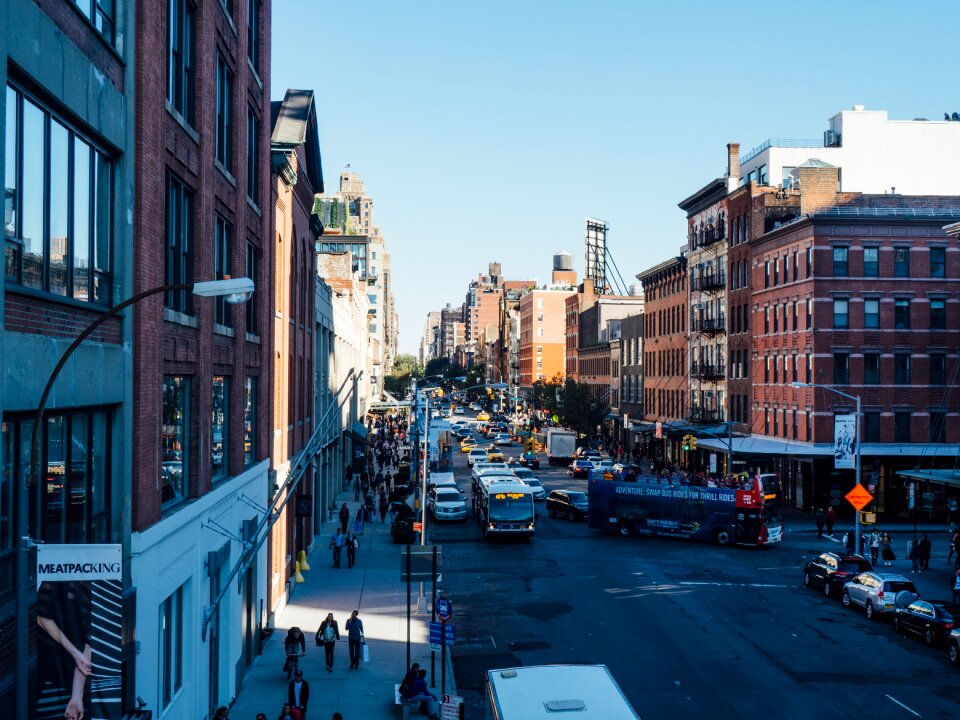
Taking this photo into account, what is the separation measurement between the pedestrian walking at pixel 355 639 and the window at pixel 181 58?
42.1 ft

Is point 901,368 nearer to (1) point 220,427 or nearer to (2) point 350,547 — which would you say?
(2) point 350,547

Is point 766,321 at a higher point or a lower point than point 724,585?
higher

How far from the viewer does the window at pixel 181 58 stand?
17125 mm

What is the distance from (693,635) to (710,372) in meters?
→ 49.2

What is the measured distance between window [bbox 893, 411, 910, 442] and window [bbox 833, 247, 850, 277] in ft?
28.0

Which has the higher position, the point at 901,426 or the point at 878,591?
the point at 901,426

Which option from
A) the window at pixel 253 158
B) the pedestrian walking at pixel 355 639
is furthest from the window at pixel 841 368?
the window at pixel 253 158

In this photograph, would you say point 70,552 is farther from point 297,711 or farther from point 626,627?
point 626,627

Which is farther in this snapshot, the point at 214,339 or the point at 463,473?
the point at 463,473

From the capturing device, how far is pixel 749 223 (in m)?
69.4

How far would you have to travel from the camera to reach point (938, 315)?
190 feet

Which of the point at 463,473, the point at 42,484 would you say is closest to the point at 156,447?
the point at 42,484

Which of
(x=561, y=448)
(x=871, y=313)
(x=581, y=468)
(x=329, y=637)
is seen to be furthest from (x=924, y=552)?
(x=561, y=448)

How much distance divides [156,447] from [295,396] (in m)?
21.6
